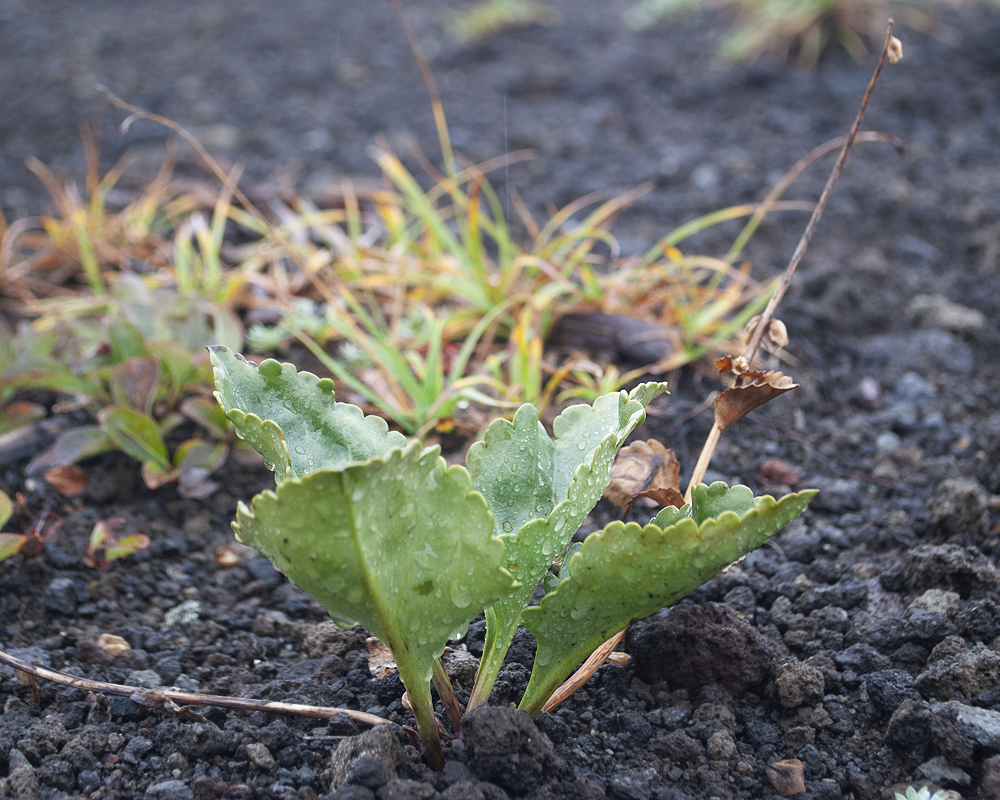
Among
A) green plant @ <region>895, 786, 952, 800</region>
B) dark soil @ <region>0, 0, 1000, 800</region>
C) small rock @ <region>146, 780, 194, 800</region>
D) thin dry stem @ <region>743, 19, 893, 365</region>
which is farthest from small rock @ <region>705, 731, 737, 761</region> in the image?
small rock @ <region>146, 780, 194, 800</region>

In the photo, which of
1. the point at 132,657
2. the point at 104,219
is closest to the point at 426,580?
the point at 132,657

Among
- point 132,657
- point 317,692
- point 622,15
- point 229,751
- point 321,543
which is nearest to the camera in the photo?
point 321,543

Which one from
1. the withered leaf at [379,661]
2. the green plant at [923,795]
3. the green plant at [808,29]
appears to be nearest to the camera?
the green plant at [923,795]

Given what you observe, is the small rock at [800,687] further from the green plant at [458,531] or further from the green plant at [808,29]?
the green plant at [808,29]

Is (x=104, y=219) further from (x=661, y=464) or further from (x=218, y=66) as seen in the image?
(x=661, y=464)

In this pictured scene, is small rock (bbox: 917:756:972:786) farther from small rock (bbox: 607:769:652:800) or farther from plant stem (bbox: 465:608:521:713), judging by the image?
plant stem (bbox: 465:608:521:713)

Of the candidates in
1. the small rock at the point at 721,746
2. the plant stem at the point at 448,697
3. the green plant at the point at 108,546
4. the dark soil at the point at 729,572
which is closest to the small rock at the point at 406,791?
the dark soil at the point at 729,572
